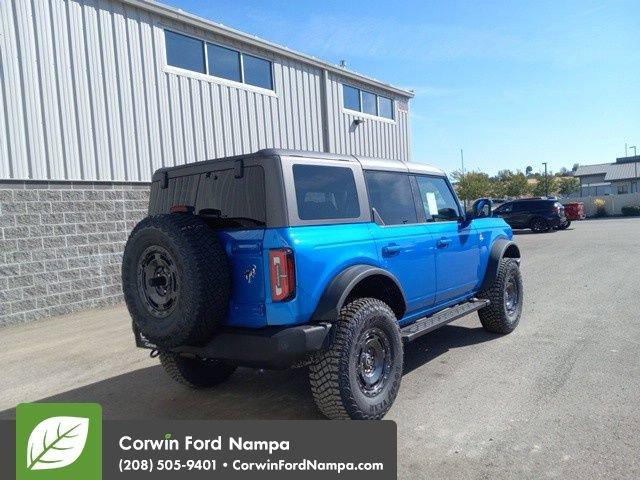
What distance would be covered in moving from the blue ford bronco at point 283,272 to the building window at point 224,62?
23.8 feet

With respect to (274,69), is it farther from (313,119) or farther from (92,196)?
(92,196)

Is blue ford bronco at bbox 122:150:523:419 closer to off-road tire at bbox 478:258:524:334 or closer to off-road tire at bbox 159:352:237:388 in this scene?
off-road tire at bbox 159:352:237:388

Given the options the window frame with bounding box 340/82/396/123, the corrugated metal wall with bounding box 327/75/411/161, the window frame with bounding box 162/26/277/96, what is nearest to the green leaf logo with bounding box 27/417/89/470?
the window frame with bounding box 162/26/277/96

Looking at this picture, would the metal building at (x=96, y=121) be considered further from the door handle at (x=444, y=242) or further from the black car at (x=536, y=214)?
the black car at (x=536, y=214)

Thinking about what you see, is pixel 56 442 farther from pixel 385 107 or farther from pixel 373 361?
pixel 385 107

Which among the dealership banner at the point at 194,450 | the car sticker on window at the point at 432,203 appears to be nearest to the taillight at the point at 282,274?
the dealership banner at the point at 194,450

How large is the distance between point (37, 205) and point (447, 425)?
23.5 feet

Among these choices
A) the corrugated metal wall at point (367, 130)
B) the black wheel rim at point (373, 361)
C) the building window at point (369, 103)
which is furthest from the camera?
the building window at point (369, 103)

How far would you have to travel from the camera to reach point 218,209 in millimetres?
3766

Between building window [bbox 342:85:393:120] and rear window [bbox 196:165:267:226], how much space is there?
1158cm

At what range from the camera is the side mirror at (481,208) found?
5.60 m

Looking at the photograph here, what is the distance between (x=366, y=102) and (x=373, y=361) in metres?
13.2

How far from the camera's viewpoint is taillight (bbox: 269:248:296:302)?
10.7 feet

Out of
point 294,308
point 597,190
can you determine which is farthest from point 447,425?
point 597,190
